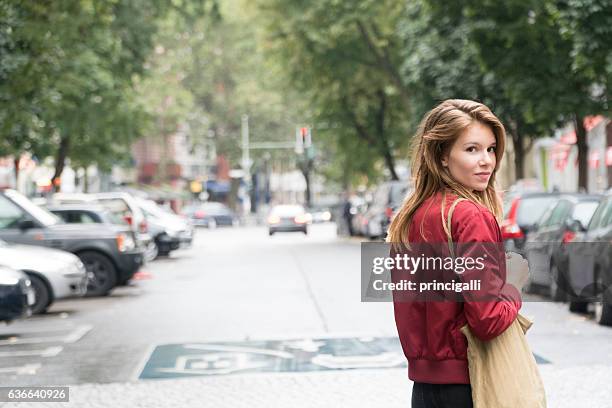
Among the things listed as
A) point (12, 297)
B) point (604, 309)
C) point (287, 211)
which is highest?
point (287, 211)

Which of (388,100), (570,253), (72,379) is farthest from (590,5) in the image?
(388,100)


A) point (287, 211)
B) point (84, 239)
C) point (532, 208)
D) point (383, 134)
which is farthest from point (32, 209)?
point (287, 211)

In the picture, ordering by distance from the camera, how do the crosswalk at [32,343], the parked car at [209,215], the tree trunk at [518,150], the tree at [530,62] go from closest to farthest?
the crosswalk at [32,343] < the tree at [530,62] < the tree trunk at [518,150] < the parked car at [209,215]

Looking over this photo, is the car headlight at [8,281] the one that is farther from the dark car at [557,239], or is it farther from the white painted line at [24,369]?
the dark car at [557,239]

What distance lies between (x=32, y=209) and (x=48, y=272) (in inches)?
123

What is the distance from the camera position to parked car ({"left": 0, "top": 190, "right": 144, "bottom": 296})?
56.5 feet

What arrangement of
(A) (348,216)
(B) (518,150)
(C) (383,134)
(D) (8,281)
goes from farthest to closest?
(A) (348,216), (C) (383,134), (B) (518,150), (D) (8,281)

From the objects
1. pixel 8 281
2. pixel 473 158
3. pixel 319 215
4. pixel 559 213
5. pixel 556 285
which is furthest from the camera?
pixel 319 215

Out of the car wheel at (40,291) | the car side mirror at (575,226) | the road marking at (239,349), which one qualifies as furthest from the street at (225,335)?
the car side mirror at (575,226)

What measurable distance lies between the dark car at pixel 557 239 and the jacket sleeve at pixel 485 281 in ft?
33.1

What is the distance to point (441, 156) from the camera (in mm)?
3477

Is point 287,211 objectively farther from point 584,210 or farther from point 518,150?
point 584,210

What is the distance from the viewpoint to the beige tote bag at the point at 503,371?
3.19m

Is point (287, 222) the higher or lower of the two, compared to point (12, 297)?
lower
